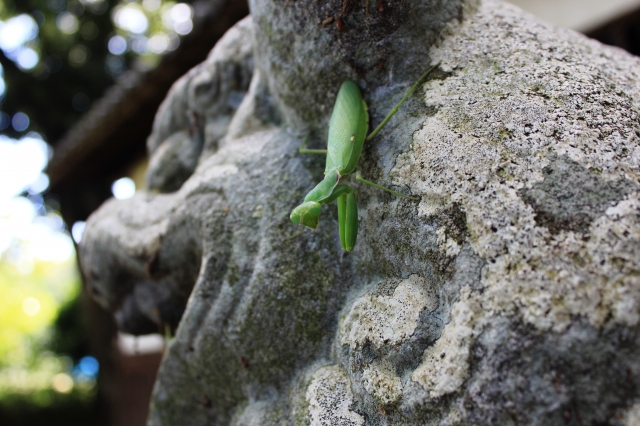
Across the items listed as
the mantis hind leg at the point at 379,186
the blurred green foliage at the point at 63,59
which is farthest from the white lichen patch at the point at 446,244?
the blurred green foliage at the point at 63,59

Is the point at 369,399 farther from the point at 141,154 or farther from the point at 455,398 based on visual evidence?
the point at 141,154

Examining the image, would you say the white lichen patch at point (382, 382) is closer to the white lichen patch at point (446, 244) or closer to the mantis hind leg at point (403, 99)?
the white lichen patch at point (446, 244)

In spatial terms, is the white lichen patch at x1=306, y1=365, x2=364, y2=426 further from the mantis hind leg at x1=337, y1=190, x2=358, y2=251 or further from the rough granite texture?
the mantis hind leg at x1=337, y1=190, x2=358, y2=251

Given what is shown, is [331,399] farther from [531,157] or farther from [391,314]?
[531,157]

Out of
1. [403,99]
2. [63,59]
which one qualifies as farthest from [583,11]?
[63,59]

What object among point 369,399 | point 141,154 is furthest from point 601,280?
point 141,154
